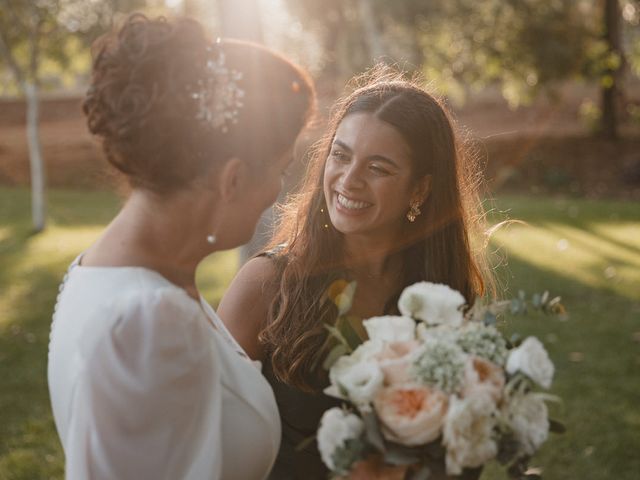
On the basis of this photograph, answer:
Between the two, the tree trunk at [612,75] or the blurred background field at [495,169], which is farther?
the tree trunk at [612,75]

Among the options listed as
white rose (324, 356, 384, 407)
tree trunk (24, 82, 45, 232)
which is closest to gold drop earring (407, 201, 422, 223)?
white rose (324, 356, 384, 407)

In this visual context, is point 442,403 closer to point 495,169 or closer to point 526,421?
point 526,421

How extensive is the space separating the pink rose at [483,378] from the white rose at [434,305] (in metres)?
0.15

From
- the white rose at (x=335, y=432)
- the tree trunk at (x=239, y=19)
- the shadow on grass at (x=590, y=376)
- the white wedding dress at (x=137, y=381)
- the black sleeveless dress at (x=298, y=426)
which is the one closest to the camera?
the white wedding dress at (x=137, y=381)

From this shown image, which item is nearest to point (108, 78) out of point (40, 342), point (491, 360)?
point (491, 360)

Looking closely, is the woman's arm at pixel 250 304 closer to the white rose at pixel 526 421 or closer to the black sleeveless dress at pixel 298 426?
the black sleeveless dress at pixel 298 426

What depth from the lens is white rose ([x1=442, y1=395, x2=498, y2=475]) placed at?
69.0 inches

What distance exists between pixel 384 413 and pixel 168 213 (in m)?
0.72

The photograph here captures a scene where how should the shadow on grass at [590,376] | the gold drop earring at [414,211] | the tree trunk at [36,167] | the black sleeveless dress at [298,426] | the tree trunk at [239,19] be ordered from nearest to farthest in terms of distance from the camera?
the black sleeveless dress at [298,426] < the gold drop earring at [414,211] < the shadow on grass at [590,376] < the tree trunk at [239,19] < the tree trunk at [36,167]

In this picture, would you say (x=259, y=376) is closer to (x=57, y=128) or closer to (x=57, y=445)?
(x=57, y=445)

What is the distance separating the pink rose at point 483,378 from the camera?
1801 millimetres

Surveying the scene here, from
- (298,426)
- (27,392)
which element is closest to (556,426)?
(298,426)

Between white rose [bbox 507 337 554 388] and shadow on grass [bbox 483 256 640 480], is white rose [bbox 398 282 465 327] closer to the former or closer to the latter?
white rose [bbox 507 337 554 388]

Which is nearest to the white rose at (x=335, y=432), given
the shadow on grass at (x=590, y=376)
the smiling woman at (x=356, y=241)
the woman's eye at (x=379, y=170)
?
the smiling woman at (x=356, y=241)
